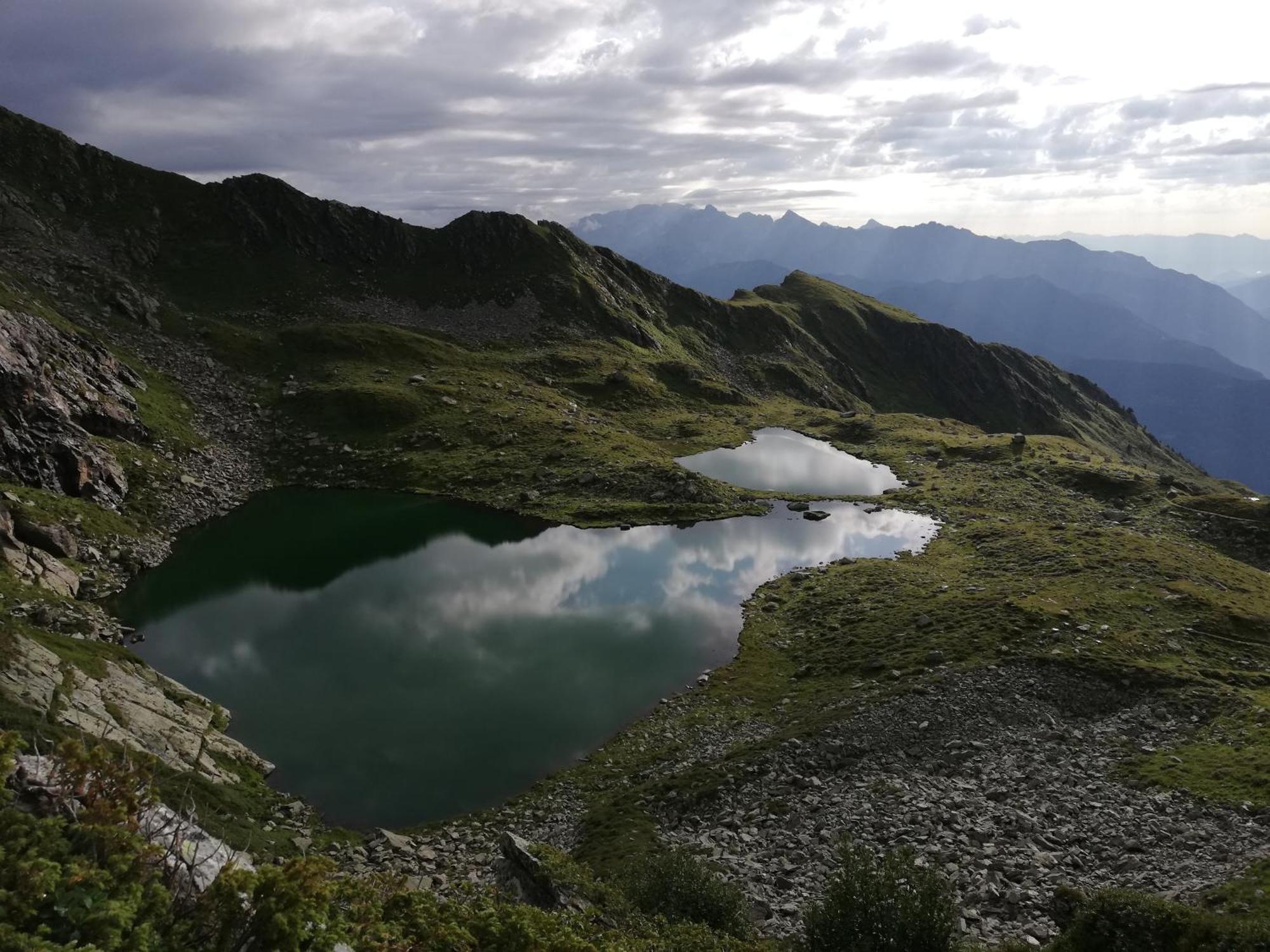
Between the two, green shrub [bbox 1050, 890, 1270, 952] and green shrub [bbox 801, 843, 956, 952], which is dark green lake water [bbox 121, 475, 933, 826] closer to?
green shrub [bbox 801, 843, 956, 952]

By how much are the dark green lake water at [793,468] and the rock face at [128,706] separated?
2540 inches

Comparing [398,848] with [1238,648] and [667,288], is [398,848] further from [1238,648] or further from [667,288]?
[667,288]

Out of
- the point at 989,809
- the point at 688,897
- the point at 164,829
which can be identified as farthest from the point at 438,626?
the point at 164,829

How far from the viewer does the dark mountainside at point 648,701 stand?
1456 centimetres

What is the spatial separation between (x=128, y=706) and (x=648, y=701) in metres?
25.8

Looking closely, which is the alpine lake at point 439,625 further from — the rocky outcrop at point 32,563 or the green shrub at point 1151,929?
the green shrub at point 1151,929

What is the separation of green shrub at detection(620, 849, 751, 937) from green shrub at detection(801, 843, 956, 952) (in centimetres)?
218

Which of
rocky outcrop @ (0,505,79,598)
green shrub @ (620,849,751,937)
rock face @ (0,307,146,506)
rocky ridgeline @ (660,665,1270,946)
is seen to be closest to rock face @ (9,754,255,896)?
green shrub @ (620,849,751,937)

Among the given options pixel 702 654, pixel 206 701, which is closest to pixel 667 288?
pixel 702 654

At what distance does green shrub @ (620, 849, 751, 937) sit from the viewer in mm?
21125

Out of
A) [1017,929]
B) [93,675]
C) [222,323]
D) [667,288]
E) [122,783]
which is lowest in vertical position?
[1017,929]

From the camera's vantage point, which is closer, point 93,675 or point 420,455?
point 93,675

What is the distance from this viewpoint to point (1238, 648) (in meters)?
41.5

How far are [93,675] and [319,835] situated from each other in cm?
1268
